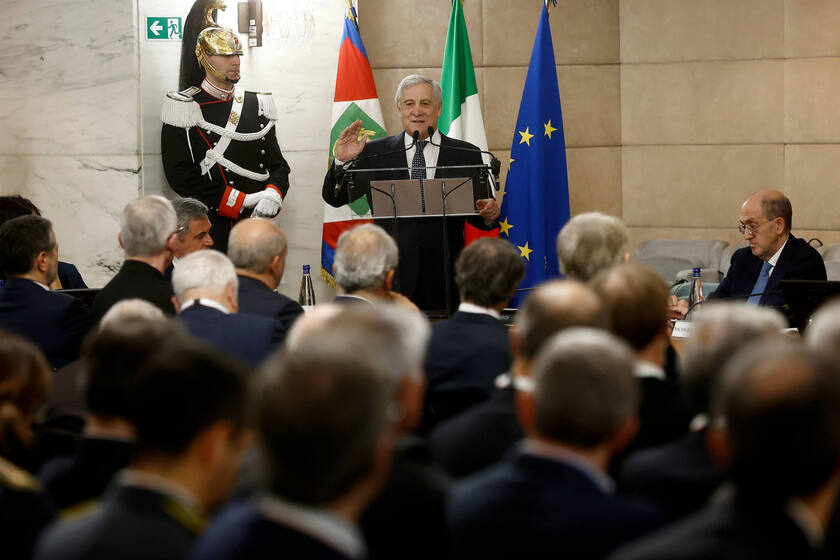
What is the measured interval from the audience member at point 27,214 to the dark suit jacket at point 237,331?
1.75m

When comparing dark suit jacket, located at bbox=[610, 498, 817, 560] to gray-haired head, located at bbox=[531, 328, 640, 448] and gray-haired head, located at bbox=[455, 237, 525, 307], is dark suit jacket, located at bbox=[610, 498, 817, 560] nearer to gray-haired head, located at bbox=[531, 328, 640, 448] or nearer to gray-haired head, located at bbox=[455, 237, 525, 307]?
gray-haired head, located at bbox=[531, 328, 640, 448]

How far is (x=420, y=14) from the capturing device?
7.89m

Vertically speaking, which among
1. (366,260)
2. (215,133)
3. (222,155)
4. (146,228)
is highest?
(215,133)

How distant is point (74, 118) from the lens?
6.54 m

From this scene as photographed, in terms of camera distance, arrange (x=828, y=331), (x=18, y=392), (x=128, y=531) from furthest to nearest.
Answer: (x=18, y=392) → (x=828, y=331) → (x=128, y=531)

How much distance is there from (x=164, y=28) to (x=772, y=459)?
19.7 ft

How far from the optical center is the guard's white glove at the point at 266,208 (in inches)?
257

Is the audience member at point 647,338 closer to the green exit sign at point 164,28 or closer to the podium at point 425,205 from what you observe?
the podium at point 425,205

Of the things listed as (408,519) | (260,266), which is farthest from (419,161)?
(408,519)

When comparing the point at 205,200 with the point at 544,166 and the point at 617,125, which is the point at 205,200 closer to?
the point at 544,166

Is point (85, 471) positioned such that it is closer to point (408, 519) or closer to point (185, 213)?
point (408, 519)

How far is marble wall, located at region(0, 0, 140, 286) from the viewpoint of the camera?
21.3 feet

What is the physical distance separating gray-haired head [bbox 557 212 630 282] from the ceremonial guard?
11.2ft

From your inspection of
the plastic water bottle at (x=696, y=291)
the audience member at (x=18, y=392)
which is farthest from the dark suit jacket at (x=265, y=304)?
the plastic water bottle at (x=696, y=291)
